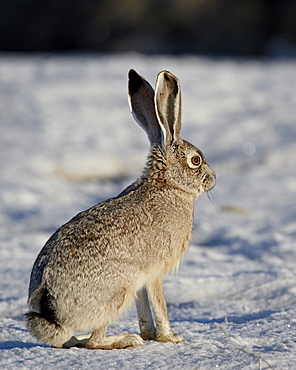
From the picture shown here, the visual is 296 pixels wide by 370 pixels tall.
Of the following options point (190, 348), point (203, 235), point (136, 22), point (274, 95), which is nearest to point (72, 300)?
point (190, 348)

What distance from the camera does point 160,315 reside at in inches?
140

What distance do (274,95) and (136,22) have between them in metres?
11.2

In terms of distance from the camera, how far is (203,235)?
664 centimetres

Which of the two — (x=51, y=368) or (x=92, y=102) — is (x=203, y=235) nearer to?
(x=51, y=368)

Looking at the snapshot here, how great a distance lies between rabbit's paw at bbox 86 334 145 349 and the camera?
3375 millimetres

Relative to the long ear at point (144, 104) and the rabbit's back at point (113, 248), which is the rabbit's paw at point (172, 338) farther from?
the long ear at point (144, 104)

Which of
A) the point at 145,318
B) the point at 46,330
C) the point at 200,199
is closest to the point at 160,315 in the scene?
the point at 145,318

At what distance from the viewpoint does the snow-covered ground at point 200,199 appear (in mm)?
3459

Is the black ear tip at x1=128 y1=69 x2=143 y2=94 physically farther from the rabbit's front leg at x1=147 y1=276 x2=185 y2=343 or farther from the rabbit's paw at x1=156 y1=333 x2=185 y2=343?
the rabbit's paw at x1=156 y1=333 x2=185 y2=343

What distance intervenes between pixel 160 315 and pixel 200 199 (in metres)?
4.69

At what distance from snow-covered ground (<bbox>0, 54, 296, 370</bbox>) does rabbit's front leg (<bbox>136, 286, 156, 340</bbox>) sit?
Answer: 0.53 ft

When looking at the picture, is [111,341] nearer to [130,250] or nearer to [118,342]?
[118,342]

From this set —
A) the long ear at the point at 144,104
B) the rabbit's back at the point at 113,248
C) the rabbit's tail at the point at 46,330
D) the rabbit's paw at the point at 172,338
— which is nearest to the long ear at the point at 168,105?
the long ear at the point at 144,104

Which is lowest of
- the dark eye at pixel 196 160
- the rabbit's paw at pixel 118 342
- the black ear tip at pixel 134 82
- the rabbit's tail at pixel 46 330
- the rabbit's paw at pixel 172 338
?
the rabbit's paw at pixel 172 338
